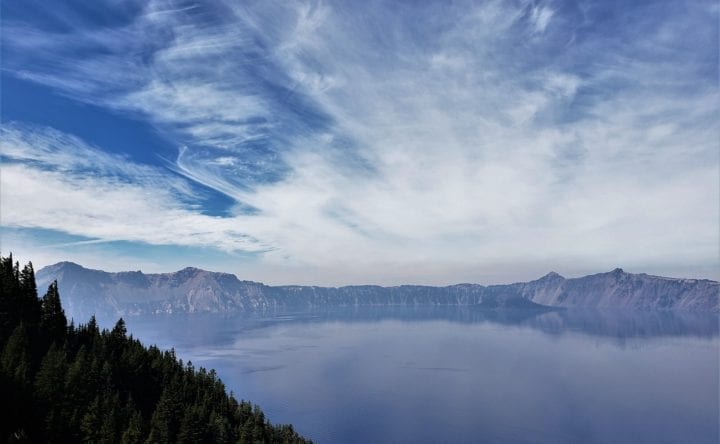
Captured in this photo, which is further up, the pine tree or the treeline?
the pine tree

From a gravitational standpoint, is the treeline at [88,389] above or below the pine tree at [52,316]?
below

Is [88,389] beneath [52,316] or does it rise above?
beneath

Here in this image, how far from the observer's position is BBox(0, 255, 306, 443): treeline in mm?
88000

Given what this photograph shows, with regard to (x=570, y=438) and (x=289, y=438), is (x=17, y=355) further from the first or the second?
(x=570, y=438)

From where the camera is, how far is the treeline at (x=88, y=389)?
8800cm

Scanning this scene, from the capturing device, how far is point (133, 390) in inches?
5118

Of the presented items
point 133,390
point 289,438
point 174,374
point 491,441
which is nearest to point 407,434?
point 491,441

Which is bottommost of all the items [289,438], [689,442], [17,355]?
[689,442]

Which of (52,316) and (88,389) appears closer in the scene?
(88,389)

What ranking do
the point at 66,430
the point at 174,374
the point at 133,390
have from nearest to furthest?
1. the point at 66,430
2. the point at 133,390
3. the point at 174,374

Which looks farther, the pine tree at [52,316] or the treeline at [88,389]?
the pine tree at [52,316]

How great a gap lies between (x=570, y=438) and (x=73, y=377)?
19871 centimetres

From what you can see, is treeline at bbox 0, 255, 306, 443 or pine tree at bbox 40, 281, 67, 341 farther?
pine tree at bbox 40, 281, 67, 341

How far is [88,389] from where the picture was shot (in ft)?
337
